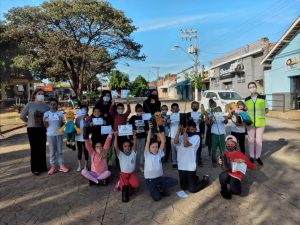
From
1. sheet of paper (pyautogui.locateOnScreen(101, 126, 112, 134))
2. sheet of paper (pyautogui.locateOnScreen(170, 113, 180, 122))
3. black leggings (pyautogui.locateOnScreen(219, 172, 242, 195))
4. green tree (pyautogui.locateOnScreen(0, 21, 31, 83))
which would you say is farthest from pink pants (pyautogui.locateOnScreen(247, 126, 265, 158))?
green tree (pyautogui.locateOnScreen(0, 21, 31, 83))

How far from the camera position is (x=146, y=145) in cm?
563

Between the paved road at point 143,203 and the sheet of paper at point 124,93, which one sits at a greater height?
the sheet of paper at point 124,93

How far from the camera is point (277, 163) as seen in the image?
737 cm

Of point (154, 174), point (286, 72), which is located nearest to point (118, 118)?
point (154, 174)

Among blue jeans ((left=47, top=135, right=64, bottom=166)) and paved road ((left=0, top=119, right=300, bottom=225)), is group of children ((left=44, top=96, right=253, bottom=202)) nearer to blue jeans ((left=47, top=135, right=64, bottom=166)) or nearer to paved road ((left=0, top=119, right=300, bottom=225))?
blue jeans ((left=47, top=135, right=64, bottom=166))

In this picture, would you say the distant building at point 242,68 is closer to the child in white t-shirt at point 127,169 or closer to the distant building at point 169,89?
the child in white t-shirt at point 127,169

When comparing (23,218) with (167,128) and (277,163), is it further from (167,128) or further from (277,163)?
(277,163)

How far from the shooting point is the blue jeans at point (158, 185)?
5186 millimetres

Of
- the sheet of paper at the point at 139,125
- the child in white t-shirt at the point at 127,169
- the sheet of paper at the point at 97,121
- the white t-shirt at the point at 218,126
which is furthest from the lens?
the white t-shirt at the point at 218,126

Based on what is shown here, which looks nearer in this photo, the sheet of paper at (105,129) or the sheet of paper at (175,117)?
the sheet of paper at (105,129)

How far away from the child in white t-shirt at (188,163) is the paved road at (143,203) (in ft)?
0.50

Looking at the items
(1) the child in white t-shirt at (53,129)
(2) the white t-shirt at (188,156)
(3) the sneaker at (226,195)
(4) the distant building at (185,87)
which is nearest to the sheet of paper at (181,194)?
(2) the white t-shirt at (188,156)

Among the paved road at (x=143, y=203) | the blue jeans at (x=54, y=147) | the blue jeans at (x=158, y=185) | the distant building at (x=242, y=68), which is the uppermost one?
the distant building at (x=242, y=68)

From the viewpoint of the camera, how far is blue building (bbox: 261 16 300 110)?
20812mm
